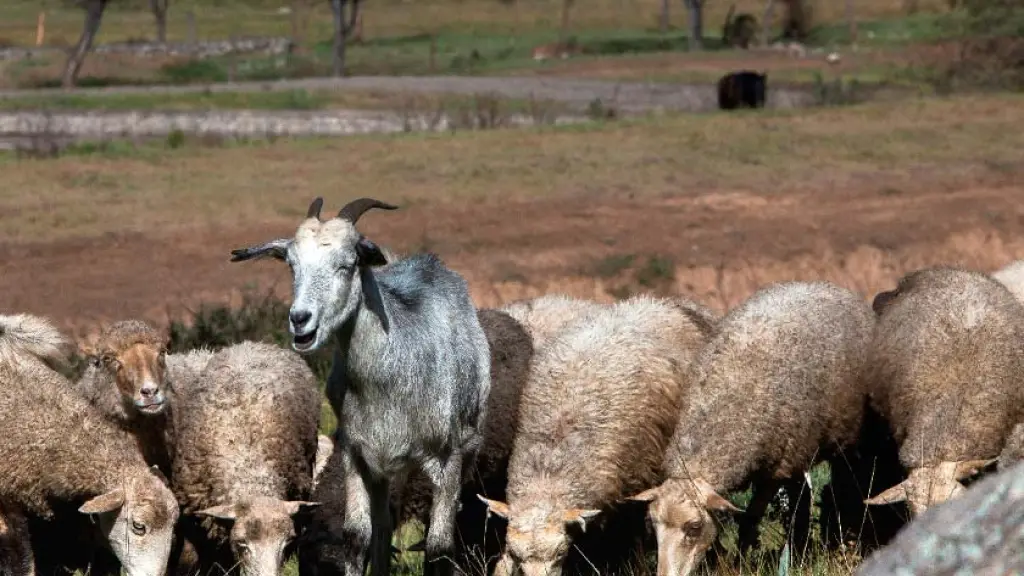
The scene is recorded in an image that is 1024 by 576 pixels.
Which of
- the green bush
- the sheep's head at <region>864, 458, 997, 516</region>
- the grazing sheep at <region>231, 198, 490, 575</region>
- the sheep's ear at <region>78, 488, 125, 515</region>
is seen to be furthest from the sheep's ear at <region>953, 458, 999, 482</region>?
the green bush

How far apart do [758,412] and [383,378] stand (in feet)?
7.61

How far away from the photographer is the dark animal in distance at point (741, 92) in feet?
108

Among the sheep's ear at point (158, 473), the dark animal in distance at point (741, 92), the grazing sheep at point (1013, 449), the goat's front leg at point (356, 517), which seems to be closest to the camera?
the goat's front leg at point (356, 517)

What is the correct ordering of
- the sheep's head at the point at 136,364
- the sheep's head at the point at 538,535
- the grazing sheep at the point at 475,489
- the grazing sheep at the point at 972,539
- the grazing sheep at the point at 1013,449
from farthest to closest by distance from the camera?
the grazing sheep at the point at 1013,449
the grazing sheep at the point at 475,489
the sheep's head at the point at 136,364
the sheep's head at the point at 538,535
the grazing sheep at the point at 972,539

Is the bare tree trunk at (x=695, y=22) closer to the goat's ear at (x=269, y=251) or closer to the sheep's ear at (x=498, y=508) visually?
the sheep's ear at (x=498, y=508)

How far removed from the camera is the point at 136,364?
909 cm

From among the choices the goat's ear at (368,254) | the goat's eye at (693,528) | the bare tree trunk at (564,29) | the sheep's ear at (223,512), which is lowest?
the bare tree trunk at (564,29)

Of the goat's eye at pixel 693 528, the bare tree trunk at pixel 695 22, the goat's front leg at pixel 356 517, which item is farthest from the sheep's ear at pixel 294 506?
the bare tree trunk at pixel 695 22

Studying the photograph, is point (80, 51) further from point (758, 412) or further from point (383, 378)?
point (383, 378)

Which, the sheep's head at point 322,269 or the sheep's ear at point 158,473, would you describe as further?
the sheep's ear at point 158,473

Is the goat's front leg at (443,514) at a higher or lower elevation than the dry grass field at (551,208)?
higher

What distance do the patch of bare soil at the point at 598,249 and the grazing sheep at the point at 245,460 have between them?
6.63 meters

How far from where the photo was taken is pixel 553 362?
9.98m

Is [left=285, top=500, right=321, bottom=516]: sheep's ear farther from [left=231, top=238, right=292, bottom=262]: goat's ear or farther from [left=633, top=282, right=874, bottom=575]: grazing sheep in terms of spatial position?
[left=633, top=282, right=874, bottom=575]: grazing sheep
